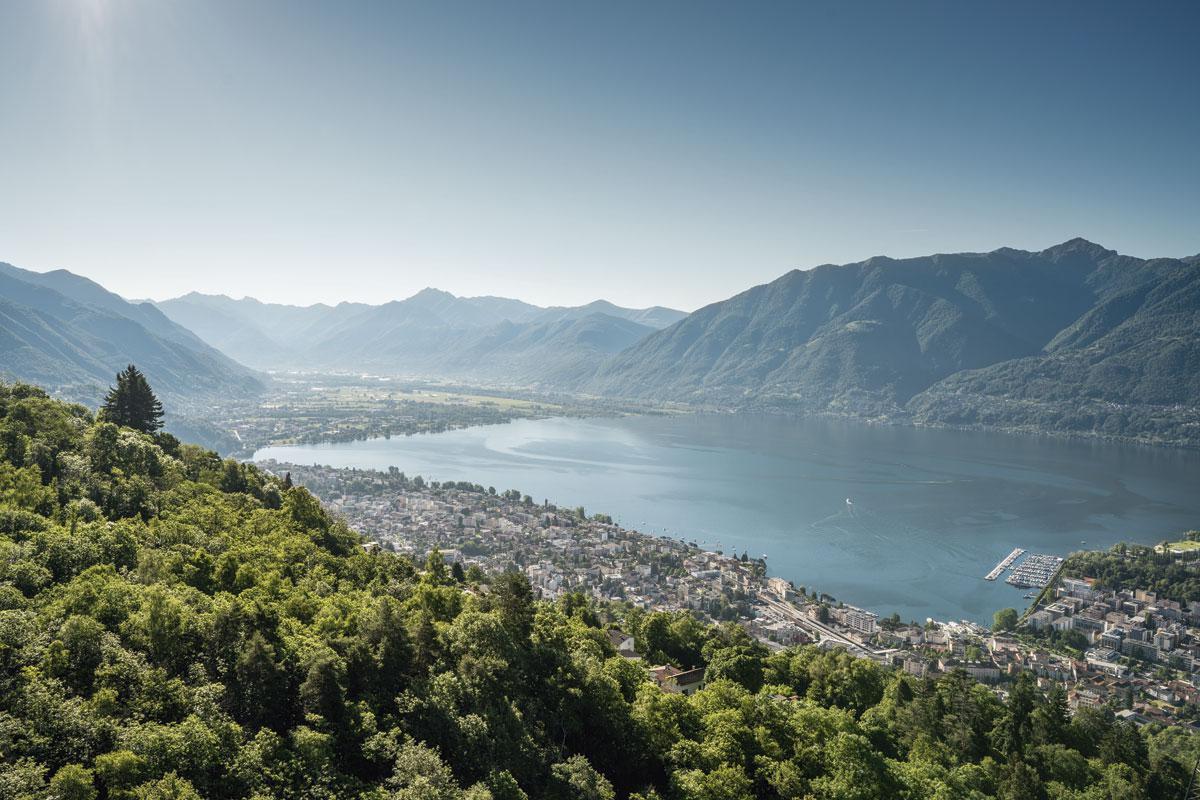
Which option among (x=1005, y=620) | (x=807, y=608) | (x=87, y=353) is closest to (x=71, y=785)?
(x=807, y=608)

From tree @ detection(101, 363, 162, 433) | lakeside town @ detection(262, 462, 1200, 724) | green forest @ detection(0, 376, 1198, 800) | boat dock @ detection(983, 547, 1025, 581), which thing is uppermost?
tree @ detection(101, 363, 162, 433)

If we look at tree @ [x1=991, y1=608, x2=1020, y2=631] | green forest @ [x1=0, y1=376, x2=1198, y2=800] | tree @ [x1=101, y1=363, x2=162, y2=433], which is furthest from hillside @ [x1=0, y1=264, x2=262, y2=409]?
tree @ [x1=991, y1=608, x2=1020, y2=631]

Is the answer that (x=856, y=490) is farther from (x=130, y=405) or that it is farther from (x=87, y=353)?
(x=87, y=353)

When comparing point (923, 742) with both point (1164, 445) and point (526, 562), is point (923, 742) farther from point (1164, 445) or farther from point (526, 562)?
point (1164, 445)

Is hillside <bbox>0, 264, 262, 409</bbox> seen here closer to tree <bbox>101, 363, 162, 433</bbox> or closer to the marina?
tree <bbox>101, 363, 162, 433</bbox>

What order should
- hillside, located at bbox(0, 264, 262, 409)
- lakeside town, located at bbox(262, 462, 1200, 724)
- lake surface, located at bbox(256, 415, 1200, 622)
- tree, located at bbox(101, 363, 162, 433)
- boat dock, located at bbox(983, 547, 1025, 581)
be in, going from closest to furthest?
tree, located at bbox(101, 363, 162, 433) < lakeside town, located at bbox(262, 462, 1200, 724) < boat dock, located at bbox(983, 547, 1025, 581) < lake surface, located at bbox(256, 415, 1200, 622) < hillside, located at bbox(0, 264, 262, 409)

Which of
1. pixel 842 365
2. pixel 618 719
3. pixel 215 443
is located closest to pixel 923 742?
pixel 618 719

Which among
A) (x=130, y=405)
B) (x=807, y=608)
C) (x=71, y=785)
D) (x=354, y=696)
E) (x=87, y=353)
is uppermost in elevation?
(x=130, y=405)
